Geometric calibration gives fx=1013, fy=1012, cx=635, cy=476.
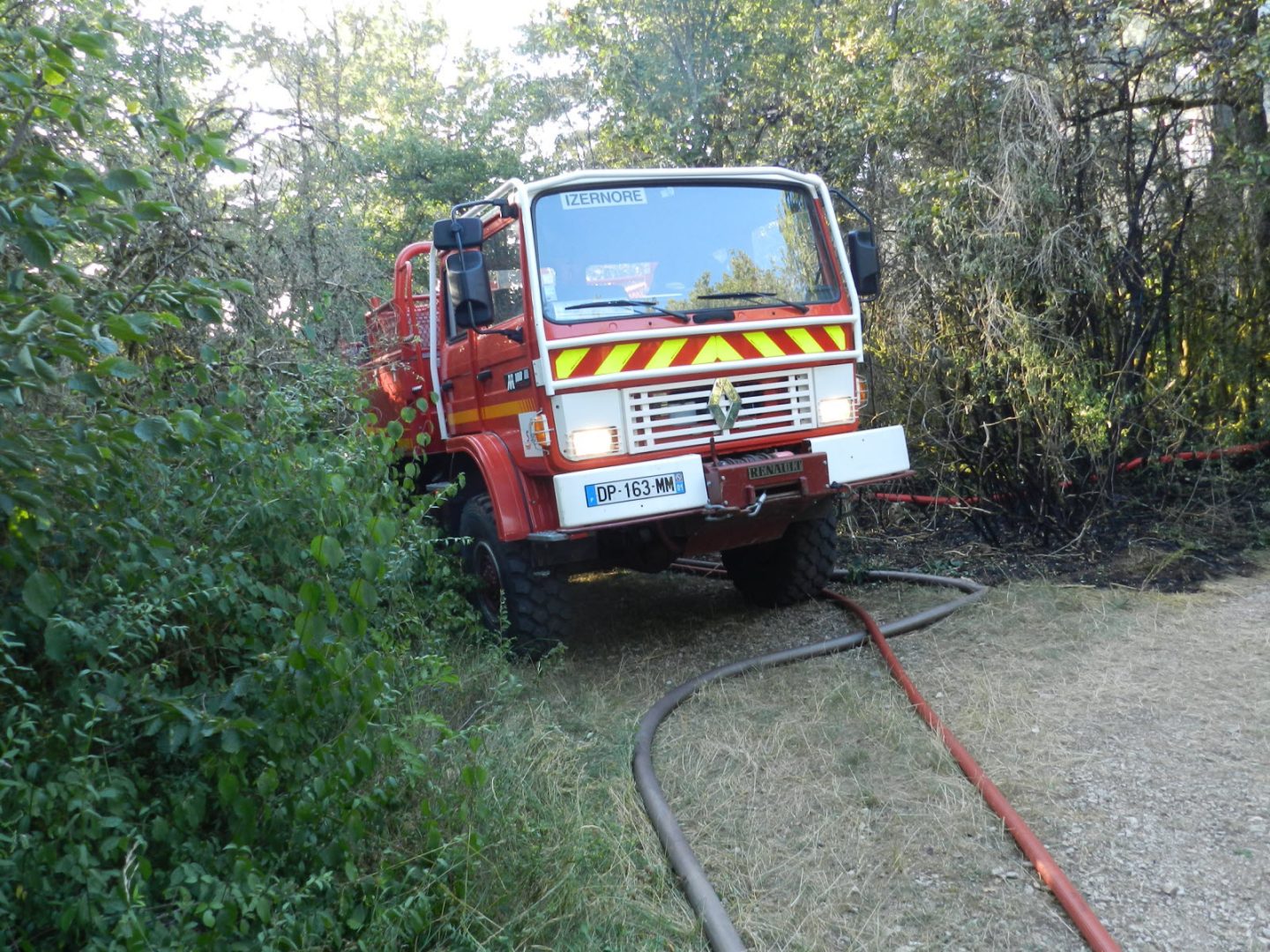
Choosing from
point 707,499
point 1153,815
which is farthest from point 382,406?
point 1153,815

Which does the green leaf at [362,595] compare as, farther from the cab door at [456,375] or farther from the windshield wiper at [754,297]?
the cab door at [456,375]

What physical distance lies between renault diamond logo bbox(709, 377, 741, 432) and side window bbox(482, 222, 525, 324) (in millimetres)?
1013

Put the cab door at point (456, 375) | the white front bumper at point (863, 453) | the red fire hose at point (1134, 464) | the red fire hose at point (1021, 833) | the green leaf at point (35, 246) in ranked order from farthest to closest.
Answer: the red fire hose at point (1134, 464) < the cab door at point (456, 375) < the white front bumper at point (863, 453) < the red fire hose at point (1021, 833) < the green leaf at point (35, 246)

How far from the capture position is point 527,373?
488cm

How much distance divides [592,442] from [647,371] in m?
0.42

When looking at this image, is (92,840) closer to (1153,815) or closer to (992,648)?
(1153,815)

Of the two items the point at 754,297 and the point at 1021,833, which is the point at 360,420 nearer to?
the point at 754,297

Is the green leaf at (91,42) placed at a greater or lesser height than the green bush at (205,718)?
greater

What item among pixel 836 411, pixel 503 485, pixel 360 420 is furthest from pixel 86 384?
pixel 836 411

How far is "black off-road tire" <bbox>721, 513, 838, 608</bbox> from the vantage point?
19.3 ft

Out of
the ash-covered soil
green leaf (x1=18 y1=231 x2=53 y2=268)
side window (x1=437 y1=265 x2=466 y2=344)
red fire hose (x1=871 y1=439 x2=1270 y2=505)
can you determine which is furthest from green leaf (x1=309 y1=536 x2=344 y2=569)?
red fire hose (x1=871 y1=439 x2=1270 y2=505)

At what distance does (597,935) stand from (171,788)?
3.84 feet

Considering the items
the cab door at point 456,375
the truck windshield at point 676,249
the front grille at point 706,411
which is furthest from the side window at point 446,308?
Answer: the front grille at point 706,411

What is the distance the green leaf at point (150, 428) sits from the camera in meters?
2.22
